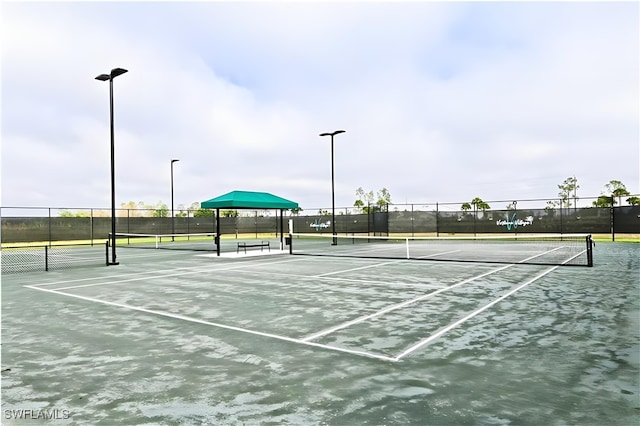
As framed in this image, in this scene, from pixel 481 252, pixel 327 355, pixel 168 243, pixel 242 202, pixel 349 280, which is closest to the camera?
pixel 327 355

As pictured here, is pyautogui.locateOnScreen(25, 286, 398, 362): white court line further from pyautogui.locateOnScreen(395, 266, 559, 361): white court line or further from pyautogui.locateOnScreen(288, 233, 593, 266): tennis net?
pyautogui.locateOnScreen(288, 233, 593, 266): tennis net

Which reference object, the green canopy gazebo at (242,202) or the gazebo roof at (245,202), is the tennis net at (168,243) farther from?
the gazebo roof at (245,202)

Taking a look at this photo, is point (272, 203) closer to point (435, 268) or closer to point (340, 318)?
point (435, 268)

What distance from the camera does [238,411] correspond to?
354 cm

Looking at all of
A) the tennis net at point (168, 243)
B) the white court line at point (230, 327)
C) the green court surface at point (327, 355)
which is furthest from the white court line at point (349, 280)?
the tennis net at point (168, 243)

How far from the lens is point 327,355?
16.5 feet

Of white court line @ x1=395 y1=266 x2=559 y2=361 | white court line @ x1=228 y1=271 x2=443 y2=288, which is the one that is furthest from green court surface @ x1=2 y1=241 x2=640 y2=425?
white court line @ x1=228 y1=271 x2=443 y2=288

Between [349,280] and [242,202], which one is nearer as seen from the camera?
[349,280]

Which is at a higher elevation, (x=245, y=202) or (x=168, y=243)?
(x=245, y=202)

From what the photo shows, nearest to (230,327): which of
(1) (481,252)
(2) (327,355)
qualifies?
(2) (327,355)

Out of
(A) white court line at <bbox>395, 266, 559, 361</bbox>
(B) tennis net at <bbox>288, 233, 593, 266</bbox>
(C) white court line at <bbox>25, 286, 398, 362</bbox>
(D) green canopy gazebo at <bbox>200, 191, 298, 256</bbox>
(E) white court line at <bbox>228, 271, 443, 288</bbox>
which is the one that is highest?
(D) green canopy gazebo at <bbox>200, 191, 298, 256</bbox>

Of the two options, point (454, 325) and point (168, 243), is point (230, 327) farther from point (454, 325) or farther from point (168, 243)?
point (168, 243)

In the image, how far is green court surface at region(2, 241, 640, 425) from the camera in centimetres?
356

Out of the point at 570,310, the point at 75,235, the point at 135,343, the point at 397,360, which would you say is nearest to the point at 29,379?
the point at 135,343
